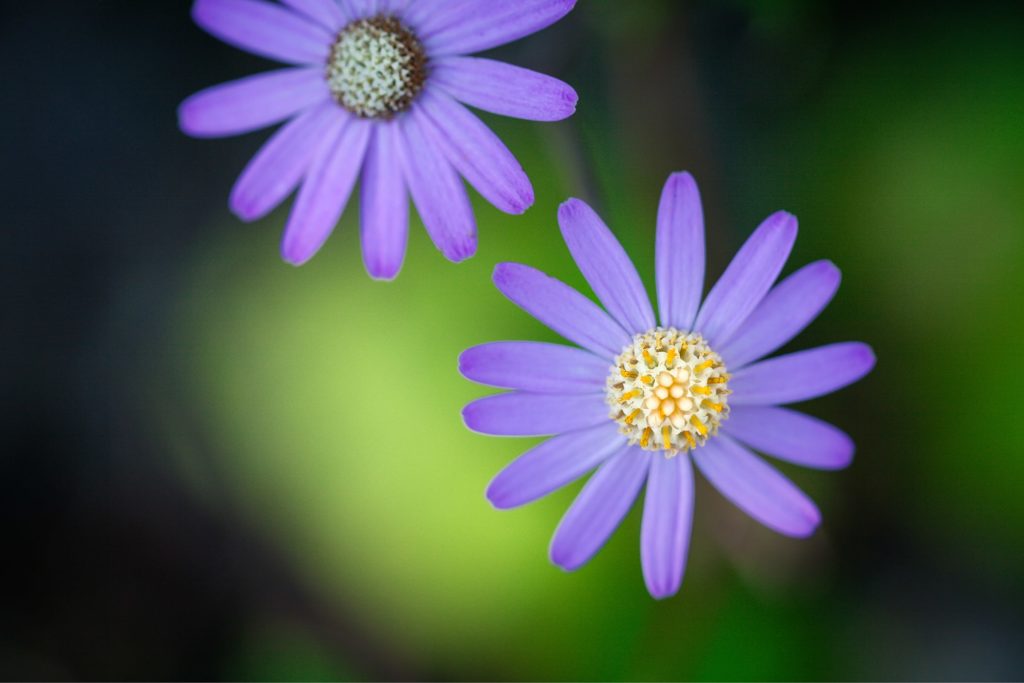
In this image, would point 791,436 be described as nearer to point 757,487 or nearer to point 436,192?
point 757,487

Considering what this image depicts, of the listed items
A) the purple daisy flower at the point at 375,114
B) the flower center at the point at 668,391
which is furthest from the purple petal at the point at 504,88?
the flower center at the point at 668,391

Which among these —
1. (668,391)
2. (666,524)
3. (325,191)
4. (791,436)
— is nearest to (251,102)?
(325,191)

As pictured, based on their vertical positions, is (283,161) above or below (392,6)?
below

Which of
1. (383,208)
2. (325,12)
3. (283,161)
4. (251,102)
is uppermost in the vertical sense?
(325,12)

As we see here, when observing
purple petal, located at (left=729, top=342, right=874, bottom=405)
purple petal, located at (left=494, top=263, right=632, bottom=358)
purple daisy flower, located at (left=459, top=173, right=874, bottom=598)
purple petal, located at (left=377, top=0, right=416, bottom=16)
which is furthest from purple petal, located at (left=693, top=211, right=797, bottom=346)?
purple petal, located at (left=377, top=0, right=416, bottom=16)

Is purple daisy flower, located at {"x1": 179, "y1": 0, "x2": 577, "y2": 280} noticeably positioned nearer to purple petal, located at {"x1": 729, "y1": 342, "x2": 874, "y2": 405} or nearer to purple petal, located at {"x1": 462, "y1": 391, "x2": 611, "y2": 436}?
purple petal, located at {"x1": 462, "y1": 391, "x2": 611, "y2": 436}

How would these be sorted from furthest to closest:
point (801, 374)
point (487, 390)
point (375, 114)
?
1. point (487, 390)
2. point (375, 114)
3. point (801, 374)
